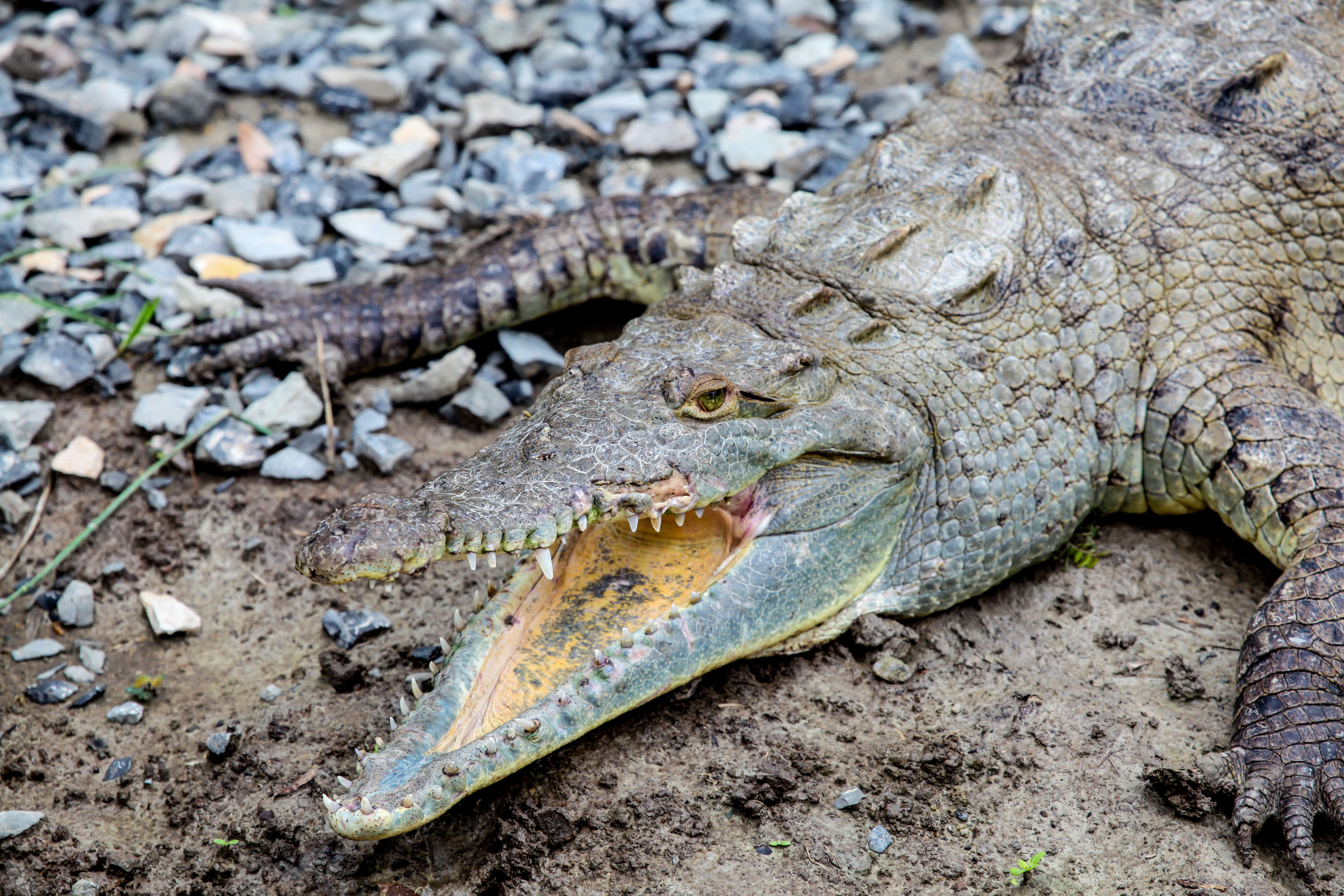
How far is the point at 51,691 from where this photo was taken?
326cm

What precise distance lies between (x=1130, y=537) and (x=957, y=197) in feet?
4.00

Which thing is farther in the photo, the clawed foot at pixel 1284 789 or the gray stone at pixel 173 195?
the gray stone at pixel 173 195

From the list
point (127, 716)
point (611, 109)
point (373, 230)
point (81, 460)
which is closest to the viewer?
point (127, 716)

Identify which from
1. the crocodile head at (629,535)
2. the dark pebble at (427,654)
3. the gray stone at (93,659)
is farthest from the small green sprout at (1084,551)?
the gray stone at (93,659)

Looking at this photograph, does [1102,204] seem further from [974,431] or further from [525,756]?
[525,756]

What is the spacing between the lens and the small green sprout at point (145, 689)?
3.25 metres

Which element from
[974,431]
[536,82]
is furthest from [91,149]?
Result: [974,431]

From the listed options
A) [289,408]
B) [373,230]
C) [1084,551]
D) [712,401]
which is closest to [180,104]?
[373,230]

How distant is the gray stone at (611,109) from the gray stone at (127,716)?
3.50 metres

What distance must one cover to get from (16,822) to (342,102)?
3.88 m

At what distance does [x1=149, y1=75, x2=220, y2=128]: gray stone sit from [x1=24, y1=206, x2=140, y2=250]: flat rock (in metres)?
0.81

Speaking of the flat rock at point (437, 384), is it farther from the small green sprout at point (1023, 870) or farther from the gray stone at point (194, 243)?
the small green sprout at point (1023, 870)

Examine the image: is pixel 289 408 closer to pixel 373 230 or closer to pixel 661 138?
pixel 373 230

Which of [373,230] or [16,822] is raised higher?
[373,230]
